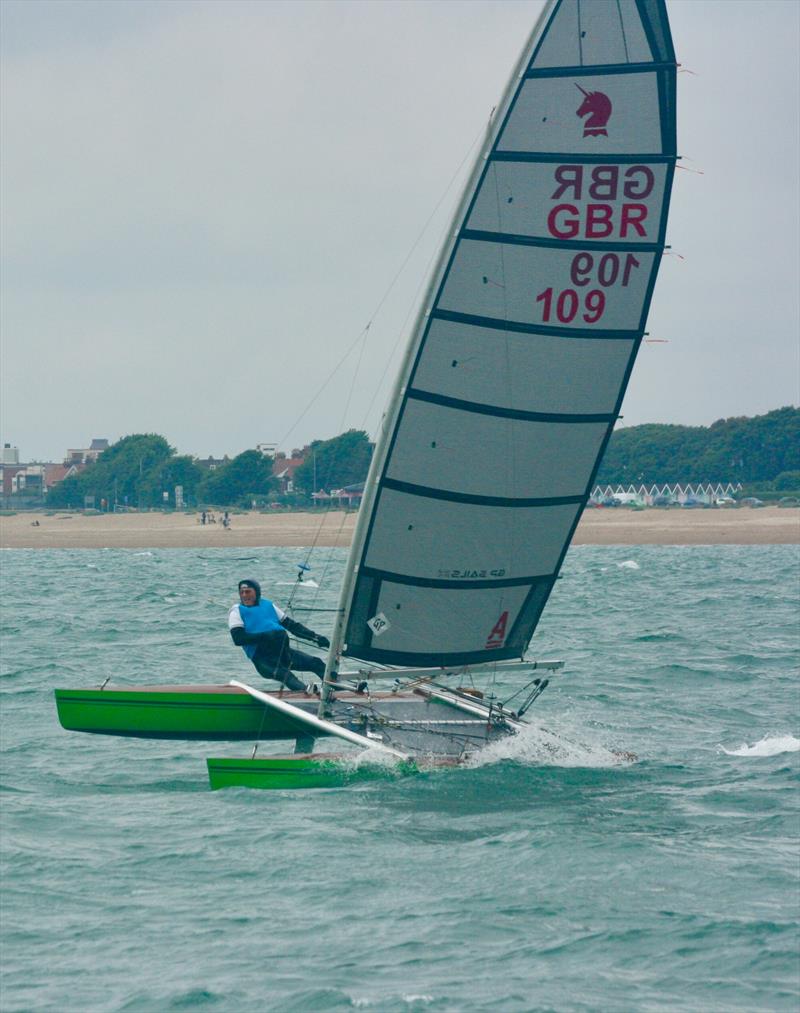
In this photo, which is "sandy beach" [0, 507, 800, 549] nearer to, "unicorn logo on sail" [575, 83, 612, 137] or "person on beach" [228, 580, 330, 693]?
"person on beach" [228, 580, 330, 693]

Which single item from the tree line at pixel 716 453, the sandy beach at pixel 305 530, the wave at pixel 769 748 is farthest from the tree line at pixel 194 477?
the wave at pixel 769 748

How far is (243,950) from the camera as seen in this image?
23.3ft

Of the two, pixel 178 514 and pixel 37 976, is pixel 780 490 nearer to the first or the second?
pixel 178 514

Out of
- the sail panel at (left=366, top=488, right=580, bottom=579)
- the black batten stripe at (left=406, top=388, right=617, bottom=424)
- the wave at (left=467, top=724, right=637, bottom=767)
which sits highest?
the black batten stripe at (left=406, top=388, right=617, bottom=424)

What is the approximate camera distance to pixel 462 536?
1116cm

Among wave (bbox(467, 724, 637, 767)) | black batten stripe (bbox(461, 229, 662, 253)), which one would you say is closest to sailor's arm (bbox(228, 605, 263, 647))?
wave (bbox(467, 724, 637, 767))

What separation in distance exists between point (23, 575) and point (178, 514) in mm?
38898

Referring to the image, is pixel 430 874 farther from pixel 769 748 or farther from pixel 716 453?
pixel 716 453

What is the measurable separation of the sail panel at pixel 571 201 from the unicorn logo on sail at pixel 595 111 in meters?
0.23

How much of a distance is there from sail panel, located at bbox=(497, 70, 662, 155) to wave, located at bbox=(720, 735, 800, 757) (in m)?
4.77

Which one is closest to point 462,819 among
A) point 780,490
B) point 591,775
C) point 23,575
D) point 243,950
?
point 591,775

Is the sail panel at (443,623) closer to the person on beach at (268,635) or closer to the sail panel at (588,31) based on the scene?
the person on beach at (268,635)

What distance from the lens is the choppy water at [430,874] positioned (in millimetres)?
6699

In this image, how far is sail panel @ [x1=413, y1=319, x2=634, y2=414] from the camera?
10461 millimetres
